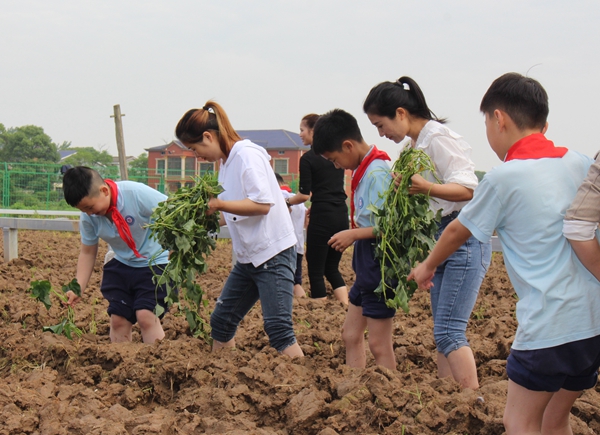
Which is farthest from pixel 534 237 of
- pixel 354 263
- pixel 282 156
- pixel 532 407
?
pixel 282 156

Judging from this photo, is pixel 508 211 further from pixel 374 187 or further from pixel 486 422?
pixel 374 187

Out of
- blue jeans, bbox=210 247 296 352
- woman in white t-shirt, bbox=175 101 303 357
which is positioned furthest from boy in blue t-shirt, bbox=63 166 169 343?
woman in white t-shirt, bbox=175 101 303 357

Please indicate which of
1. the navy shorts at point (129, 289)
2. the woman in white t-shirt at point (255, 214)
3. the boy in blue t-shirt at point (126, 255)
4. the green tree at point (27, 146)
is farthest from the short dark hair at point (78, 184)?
the green tree at point (27, 146)

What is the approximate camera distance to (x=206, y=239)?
14.5 ft

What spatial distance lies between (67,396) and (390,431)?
6.29ft

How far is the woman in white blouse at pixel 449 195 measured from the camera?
3459 mm

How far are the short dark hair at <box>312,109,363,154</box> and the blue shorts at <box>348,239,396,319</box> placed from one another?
58 centimetres

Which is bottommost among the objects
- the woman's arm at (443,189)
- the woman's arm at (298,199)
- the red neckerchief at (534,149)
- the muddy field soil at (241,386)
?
the muddy field soil at (241,386)

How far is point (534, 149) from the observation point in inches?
99.3

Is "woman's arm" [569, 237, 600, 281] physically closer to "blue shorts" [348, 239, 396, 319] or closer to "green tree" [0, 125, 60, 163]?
"blue shorts" [348, 239, 396, 319]

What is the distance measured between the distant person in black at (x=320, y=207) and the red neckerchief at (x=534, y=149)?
4166 mm

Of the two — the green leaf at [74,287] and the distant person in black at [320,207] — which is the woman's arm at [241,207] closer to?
the green leaf at [74,287]

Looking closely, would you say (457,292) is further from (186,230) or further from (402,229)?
(186,230)

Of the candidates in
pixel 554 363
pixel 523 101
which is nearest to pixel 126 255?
pixel 523 101
